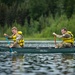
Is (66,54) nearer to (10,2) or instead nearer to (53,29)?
(53,29)

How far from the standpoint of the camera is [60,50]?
25156 millimetres

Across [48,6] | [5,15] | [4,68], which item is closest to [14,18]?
[5,15]

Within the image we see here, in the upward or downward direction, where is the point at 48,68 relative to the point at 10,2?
downward

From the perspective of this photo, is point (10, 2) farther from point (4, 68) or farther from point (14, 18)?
point (4, 68)

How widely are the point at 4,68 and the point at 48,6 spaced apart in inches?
1930

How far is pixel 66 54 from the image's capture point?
81.8 ft

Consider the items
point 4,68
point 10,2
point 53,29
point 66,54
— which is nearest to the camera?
point 4,68

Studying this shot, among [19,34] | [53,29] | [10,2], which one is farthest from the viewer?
[10,2]

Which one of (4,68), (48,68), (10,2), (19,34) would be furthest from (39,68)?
(10,2)

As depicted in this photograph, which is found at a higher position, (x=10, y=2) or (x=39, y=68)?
(x=10, y=2)

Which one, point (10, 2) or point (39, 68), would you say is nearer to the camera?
point (39, 68)

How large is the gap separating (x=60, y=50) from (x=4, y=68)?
8718 mm

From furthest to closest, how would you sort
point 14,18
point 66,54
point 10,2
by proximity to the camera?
1. point 10,2
2. point 14,18
3. point 66,54

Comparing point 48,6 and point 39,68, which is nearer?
point 39,68
